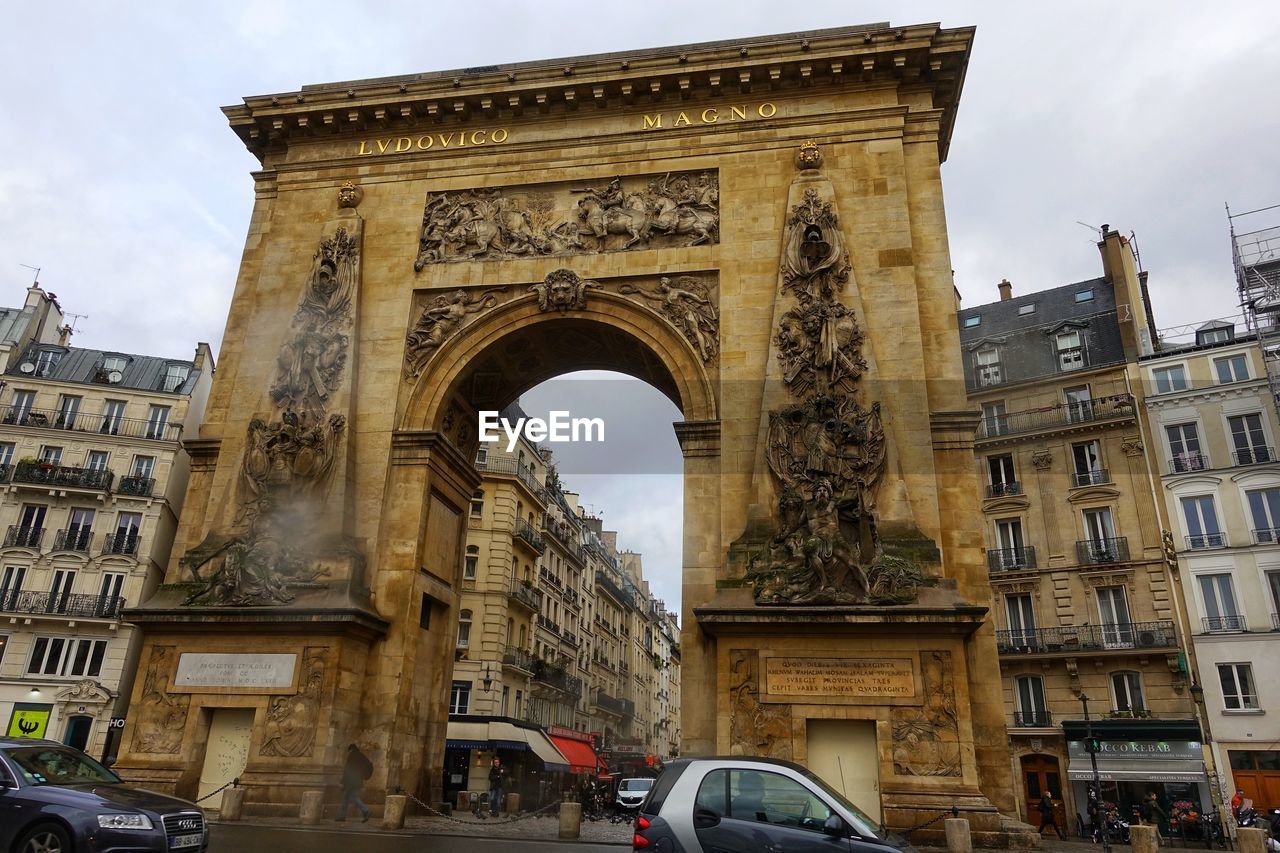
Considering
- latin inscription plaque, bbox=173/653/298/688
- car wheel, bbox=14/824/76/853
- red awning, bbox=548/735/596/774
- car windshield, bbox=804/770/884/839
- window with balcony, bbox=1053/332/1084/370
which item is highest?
window with balcony, bbox=1053/332/1084/370

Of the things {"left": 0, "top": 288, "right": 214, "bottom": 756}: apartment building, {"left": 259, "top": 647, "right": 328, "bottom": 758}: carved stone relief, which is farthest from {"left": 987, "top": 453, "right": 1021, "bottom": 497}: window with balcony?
{"left": 0, "top": 288, "right": 214, "bottom": 756}: apartment building

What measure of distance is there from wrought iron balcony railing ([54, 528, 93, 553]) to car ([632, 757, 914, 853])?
3480cm

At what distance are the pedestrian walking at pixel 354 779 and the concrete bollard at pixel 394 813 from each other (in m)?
0.92

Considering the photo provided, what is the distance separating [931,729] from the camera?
1541 cm

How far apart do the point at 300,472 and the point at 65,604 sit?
22382 millimetres

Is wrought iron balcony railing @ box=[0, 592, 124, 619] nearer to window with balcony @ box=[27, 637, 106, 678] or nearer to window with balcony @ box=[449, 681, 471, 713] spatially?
window with balcony @ box=[27, 637, 106, 678]

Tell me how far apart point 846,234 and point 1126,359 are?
20629mm

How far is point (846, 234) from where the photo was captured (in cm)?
2003

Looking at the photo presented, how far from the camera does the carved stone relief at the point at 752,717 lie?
1566 cm

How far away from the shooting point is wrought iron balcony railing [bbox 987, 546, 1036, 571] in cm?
3381

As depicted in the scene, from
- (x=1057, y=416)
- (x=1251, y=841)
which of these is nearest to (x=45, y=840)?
(x=1251, y=841)

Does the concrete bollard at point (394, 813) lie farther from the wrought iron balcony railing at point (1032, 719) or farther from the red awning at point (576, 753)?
the wrought iron balcony railing at point (1032, 719)

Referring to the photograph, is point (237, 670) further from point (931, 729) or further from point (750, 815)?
point (931, 729)

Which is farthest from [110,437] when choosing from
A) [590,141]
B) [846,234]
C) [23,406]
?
[846,234]
